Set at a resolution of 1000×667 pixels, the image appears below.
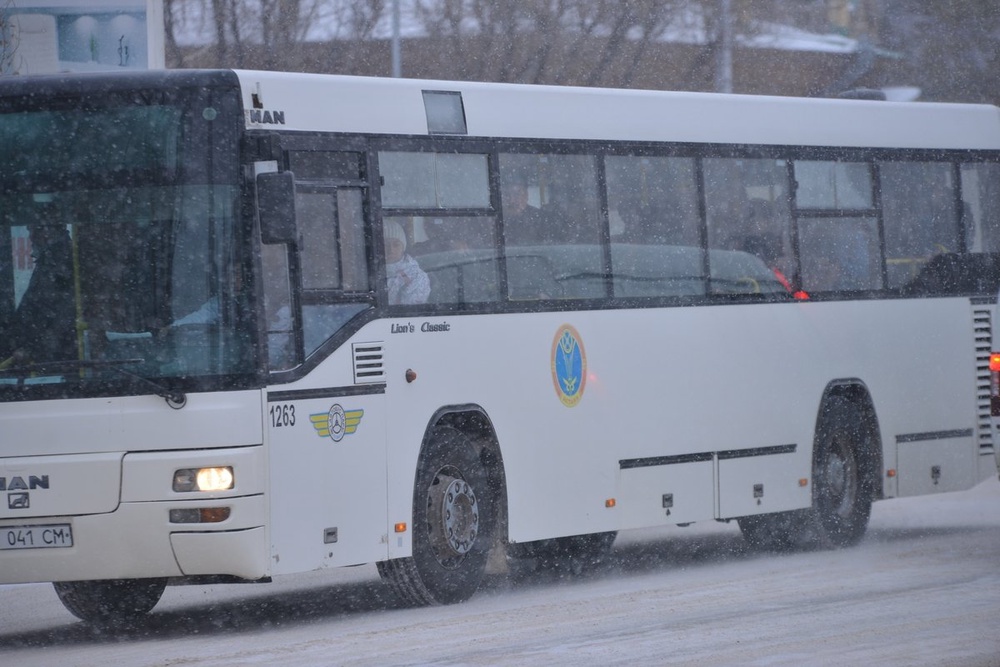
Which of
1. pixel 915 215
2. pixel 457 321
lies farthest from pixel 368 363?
pixel 915 215

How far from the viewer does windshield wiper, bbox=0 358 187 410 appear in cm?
1020

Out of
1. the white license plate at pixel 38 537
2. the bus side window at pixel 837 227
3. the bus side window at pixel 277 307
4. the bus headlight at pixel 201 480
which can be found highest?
the bus side window at pixel 837 227

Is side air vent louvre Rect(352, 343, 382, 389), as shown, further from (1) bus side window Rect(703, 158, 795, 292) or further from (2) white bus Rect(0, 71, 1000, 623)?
(1) bus side window Rect(703, 158, 795, 292)

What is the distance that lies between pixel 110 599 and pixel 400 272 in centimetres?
271

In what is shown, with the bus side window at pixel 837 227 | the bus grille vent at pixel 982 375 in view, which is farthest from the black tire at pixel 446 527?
the bus grille vent at pixel 982 375

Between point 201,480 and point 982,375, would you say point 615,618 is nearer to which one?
point 201,480

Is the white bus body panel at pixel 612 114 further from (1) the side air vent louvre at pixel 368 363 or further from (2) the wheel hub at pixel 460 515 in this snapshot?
(2) the wheel hub at pixel 460 515

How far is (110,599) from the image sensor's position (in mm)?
11688

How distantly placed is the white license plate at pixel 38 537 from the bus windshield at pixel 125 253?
2.39ft

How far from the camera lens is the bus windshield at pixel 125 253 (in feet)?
33.7

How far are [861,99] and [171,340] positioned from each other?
325 inches

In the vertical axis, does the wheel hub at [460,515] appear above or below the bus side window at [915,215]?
below

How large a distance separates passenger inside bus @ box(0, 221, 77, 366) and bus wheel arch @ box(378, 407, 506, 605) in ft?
7.77

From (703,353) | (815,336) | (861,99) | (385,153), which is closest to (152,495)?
(385,153)
